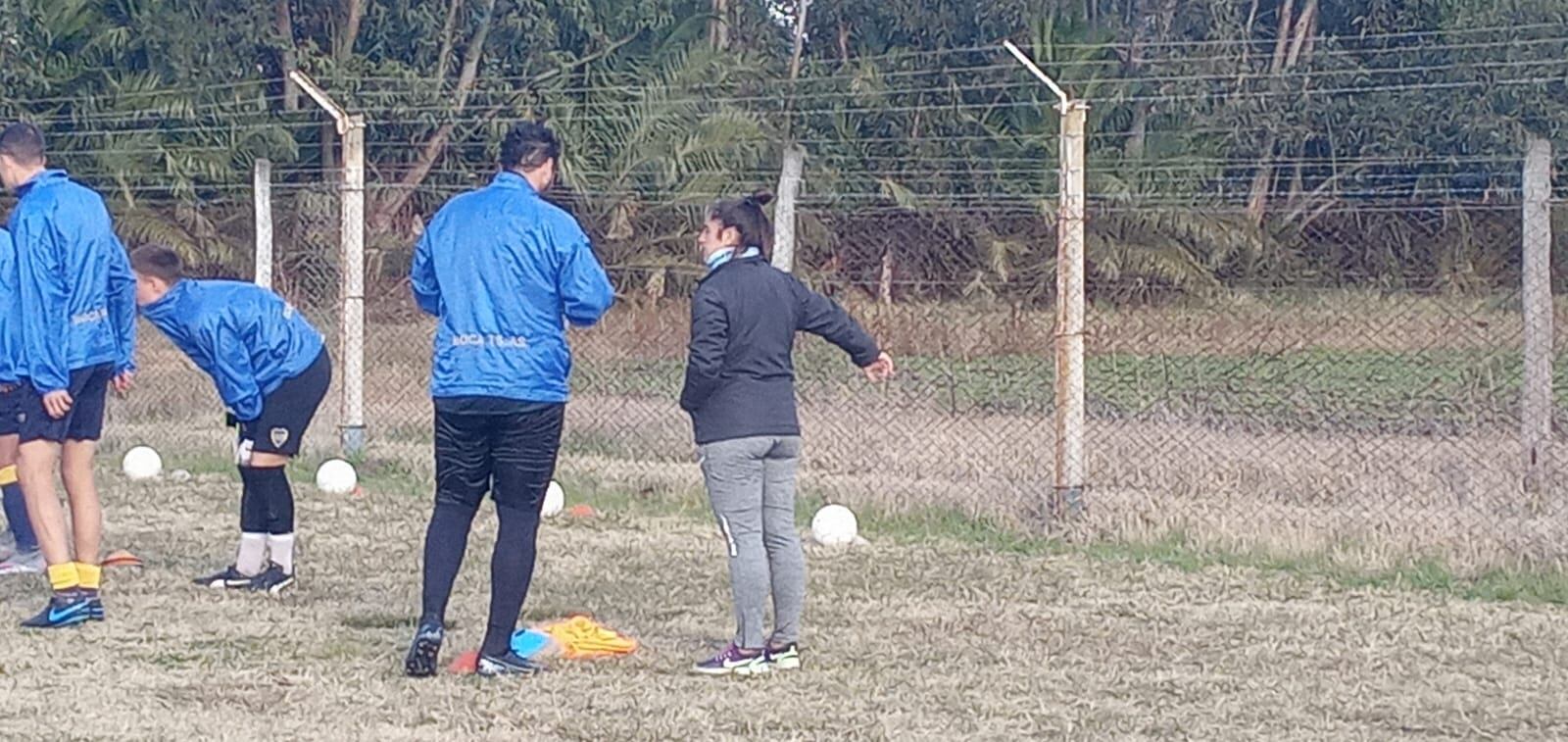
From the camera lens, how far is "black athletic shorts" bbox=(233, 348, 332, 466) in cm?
772

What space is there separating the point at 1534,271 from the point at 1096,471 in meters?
2.47

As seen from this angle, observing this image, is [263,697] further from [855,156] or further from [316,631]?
[855,156]

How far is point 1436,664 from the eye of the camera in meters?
6.54

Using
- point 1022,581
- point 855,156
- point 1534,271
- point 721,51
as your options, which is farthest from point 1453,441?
point 721,51

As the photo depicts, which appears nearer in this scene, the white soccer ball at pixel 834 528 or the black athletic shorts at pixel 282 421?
the black athletic shorts at pixel 282 421

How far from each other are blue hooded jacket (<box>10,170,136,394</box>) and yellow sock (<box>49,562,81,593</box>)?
62 centimetres

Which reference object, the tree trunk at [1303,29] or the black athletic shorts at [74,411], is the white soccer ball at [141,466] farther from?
the tree trunk at [1303,29]

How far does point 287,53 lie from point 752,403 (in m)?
18.8

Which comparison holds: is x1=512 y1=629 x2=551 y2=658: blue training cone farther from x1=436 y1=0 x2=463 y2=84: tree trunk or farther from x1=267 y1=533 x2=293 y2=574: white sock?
x1=436 y1=0 x2=463 y2=84: tree trunk

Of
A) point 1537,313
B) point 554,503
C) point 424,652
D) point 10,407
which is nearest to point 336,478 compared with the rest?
point 554,503

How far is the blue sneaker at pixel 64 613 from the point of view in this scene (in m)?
6.98

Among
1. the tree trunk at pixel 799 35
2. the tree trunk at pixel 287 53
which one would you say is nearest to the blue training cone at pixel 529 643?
the tree trunk at pixel 287 53

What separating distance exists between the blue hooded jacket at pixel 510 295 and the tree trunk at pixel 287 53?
59.4ft

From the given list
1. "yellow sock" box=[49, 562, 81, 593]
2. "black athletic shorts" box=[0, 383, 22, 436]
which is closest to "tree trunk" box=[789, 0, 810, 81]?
"black athletic shorts" box=[0, 383, 22, 436]
